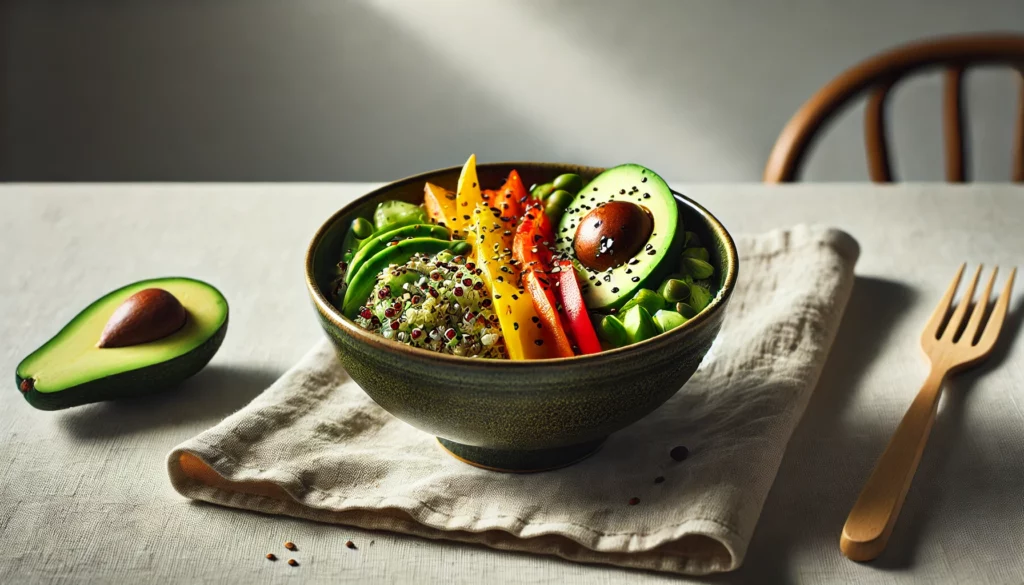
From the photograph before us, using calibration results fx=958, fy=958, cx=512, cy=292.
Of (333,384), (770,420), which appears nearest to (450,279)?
(333,384)

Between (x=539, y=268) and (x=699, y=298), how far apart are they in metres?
0.17

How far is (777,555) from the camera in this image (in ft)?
2.91

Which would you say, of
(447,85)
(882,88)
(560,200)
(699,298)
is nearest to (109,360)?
(560,200)

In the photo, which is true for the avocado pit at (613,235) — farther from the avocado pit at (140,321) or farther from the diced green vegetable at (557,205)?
the avocado pit at (140,321)

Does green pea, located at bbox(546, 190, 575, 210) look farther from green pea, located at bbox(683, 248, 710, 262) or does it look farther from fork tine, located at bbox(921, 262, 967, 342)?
→ fork tine, located at bbox(921, 262, 967, 342)

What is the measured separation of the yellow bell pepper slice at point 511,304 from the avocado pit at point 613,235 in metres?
0.09

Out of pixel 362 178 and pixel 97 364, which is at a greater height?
pixel 97 364

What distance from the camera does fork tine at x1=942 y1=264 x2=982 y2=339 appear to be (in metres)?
1.22

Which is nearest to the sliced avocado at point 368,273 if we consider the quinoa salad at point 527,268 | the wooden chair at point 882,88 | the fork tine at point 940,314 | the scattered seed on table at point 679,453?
the quinoa salad at point 527,268

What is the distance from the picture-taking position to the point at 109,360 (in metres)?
1.10

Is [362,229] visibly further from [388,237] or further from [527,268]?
[527,268]

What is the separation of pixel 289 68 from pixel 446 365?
8.23 feet

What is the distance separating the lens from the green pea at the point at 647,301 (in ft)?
3.17

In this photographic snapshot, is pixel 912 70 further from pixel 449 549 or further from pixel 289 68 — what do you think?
pixel 289 68
